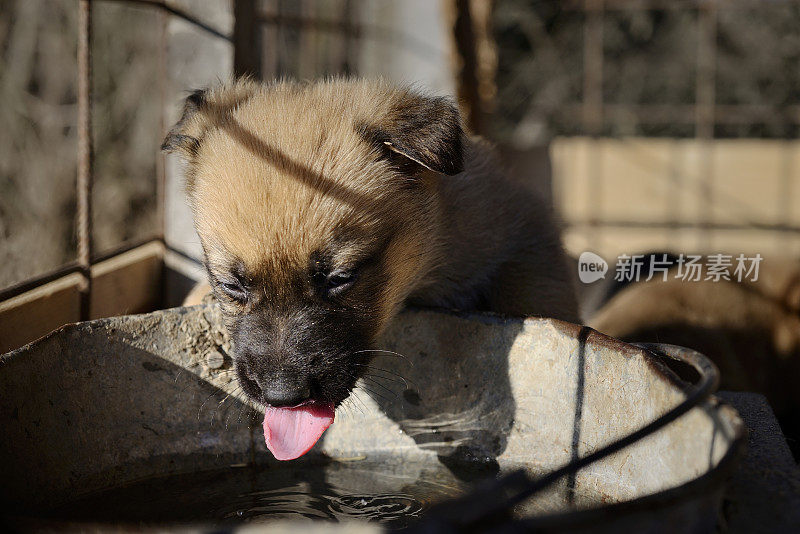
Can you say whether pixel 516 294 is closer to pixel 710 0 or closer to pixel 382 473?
pixel 382 473

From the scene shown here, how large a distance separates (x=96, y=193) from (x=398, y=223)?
4.72 metres

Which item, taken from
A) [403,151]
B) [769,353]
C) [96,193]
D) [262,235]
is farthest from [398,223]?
[96,193]

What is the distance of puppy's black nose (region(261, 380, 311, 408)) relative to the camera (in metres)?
1.91

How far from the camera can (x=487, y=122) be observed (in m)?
6.42

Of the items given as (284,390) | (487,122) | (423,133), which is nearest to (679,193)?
(487,122)

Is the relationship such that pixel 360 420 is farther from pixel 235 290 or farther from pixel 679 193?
pixel 679 193

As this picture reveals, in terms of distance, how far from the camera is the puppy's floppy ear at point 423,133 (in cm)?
209

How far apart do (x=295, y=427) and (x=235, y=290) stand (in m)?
0.39

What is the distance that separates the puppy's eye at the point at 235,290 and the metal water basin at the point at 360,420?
0.10 metres

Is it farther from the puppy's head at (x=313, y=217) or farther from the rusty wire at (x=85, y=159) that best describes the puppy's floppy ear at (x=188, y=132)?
the rusty wire at (x=85, y=159)

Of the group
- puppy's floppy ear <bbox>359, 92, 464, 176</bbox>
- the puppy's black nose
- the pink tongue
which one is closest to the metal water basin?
the pink tongue

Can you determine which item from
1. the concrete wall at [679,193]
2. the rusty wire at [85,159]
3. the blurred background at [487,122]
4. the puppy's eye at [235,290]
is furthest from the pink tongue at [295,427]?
the concrete wall at [679,193]

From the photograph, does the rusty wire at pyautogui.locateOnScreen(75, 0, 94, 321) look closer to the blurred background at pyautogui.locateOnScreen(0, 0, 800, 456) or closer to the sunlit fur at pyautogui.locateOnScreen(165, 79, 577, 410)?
the blurred background at pyautogui.locateOnScreen(0, 0, 800, 456)

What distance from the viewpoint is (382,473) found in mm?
2205
